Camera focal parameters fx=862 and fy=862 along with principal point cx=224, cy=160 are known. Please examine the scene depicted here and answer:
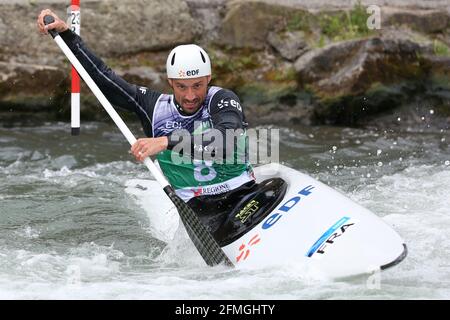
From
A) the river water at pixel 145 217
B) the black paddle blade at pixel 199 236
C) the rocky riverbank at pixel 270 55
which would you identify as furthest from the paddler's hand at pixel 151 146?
the rocky riverbank at pixel 270 55

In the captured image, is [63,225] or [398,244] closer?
[398,244]

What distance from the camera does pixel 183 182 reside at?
5.75 m

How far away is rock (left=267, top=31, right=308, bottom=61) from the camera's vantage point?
10.7m

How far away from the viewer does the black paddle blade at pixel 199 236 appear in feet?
17.5

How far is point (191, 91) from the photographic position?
5516mm

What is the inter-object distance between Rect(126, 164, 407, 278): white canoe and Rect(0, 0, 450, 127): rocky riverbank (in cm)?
467

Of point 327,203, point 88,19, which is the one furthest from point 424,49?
point 327,203

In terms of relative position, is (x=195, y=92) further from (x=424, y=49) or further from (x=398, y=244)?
(x=424, y=49)

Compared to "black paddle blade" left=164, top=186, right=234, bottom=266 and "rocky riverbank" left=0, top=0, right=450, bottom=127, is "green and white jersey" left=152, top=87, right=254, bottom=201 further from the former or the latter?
"rocky riverbank" left=0, top=0, right=450, bottom=127

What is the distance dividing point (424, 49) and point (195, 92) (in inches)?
225

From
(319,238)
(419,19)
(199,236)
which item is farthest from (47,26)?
(419,19)

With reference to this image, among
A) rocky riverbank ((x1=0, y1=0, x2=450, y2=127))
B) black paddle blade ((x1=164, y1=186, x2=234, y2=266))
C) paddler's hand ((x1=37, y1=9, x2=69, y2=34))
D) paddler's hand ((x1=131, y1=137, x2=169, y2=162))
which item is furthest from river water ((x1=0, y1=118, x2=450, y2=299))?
paddler's hand ((x1=37, y1=9, x2=69, y2=34))

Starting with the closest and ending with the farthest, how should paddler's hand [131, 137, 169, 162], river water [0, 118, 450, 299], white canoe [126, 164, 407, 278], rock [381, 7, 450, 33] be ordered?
river water [0, 118, 450, 299] → white canoe [126, 164, 407, 278] → paddler's hand [131, 137, 169, 162] → rock [381, 7, 450, 33]
